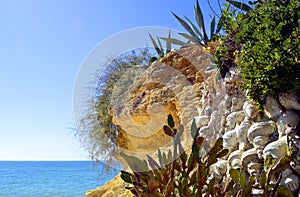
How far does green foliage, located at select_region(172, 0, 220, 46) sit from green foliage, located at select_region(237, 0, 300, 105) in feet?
4.97

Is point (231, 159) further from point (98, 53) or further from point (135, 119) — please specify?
point (98, 53)

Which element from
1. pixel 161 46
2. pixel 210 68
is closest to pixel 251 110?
pixel 210 68

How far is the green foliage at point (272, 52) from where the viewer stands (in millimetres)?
2520

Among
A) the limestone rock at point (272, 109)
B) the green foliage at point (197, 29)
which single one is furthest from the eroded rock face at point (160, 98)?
the limestone rock at point (272, 109)

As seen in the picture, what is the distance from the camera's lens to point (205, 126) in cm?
335

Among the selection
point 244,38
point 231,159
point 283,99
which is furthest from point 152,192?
point 244,38

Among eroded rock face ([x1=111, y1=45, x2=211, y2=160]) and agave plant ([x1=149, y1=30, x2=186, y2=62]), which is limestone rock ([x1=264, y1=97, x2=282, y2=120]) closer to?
eroded rock face ([x1=111, y1=45, x2=211, y2=160])

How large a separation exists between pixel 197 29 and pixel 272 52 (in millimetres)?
2300

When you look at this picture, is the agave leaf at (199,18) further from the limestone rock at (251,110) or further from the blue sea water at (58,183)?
the blue sea water at (58,183)

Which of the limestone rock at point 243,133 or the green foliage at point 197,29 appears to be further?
the green foliage at point 197,29

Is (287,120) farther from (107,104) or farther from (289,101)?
(107,104)

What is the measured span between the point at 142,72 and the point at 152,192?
3107mm

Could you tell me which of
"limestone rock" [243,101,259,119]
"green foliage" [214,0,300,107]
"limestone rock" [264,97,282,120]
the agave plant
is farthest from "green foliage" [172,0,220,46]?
"limestone rock" [264,97,282,120]

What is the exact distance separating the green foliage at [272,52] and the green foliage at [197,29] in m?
1.52
